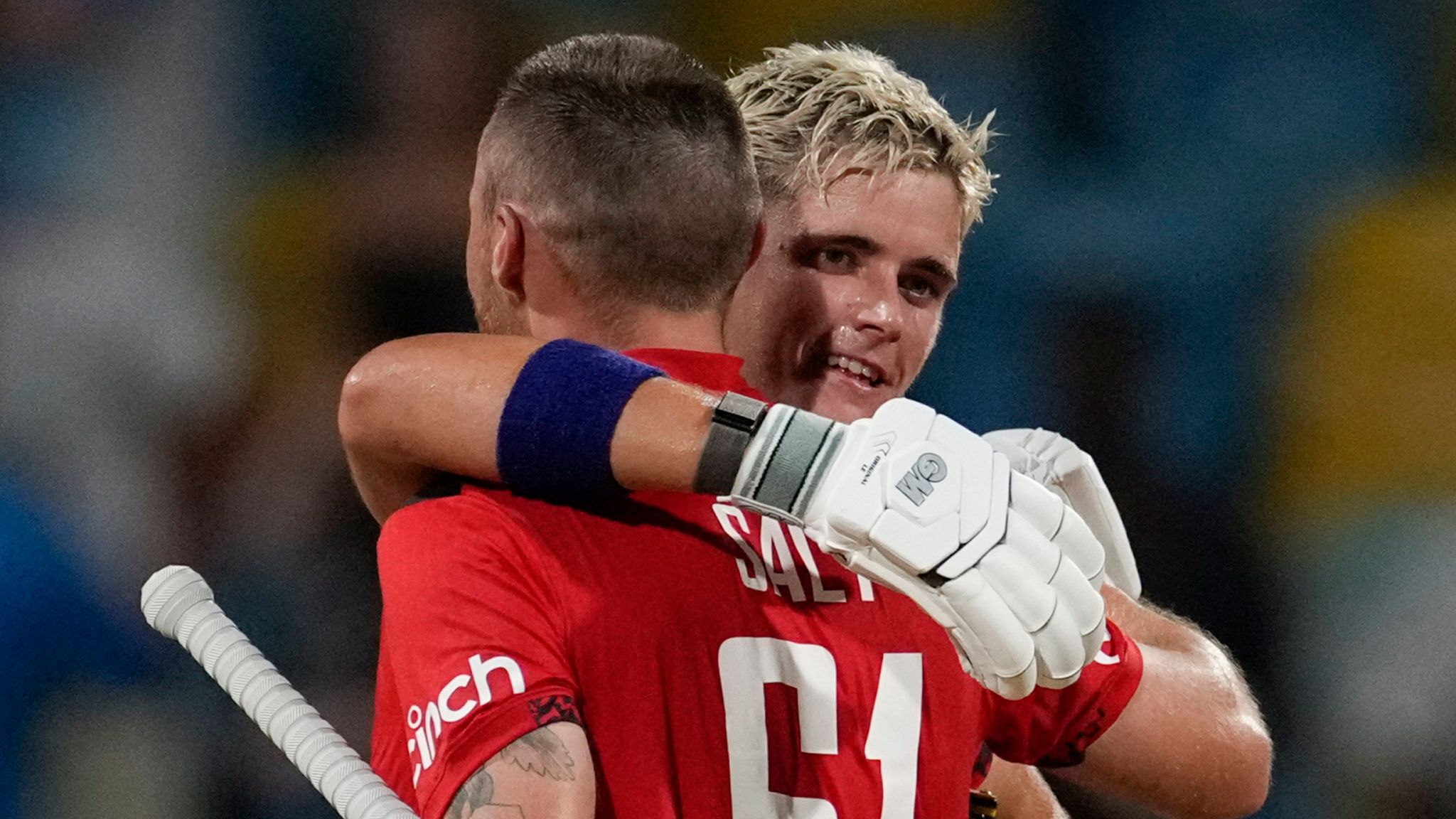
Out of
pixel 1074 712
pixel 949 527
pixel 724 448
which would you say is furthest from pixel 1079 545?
pixel 1074 712

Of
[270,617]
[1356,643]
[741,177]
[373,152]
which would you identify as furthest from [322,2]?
[1356,643]

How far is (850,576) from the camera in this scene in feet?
4.75

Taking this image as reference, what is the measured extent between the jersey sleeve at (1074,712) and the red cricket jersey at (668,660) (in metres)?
0.14

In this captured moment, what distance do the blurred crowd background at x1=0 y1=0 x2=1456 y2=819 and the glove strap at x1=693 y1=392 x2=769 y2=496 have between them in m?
2.34

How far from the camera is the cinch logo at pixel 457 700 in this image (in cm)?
124

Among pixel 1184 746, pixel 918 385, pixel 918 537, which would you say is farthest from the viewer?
pixel 918 385

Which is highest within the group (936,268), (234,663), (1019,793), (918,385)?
(936,268)

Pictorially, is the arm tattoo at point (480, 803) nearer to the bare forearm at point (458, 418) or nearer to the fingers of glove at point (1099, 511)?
the bare forearm at point (458, 418)

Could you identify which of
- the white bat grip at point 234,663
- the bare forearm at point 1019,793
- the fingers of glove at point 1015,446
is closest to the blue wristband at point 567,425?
the white bat grip at point 234,663

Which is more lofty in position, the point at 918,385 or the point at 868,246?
the point at 868,246

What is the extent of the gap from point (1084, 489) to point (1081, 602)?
110 cm

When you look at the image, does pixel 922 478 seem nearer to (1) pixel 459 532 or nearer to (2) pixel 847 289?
(1) pixel 459 532

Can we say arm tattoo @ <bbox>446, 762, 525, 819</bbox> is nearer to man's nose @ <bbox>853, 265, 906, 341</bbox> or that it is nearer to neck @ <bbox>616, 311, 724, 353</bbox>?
neck @ <bbox>616, 311, 724, 353</bbox>

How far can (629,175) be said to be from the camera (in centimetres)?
146
